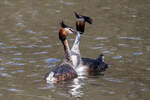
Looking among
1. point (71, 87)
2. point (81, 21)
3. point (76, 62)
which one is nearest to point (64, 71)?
point (71, 87)

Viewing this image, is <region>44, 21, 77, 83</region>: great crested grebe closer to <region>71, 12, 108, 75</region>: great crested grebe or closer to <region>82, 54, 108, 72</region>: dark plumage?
<region>71, 12, 108, 75</region>: great crested grebe

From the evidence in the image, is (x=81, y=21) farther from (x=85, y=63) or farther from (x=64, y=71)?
(x=64, y=71)

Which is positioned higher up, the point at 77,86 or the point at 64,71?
the point at 64,71

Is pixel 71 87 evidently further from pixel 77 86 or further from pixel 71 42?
pixel 71 42

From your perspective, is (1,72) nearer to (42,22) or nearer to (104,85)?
(104,85)

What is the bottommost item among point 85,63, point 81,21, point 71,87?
point 71,87

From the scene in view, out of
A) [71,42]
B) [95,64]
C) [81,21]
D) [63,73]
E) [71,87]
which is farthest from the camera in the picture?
[71,42]

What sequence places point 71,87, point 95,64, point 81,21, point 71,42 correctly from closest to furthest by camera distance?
1. point 71,87
2. point 95,64
3. point 81,21
4. point 71,42

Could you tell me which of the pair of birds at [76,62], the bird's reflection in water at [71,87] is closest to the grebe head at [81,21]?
the pair of birds at [76,62]

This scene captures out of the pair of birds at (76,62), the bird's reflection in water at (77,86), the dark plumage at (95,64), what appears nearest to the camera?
the bird's reflection in water at (77,86)

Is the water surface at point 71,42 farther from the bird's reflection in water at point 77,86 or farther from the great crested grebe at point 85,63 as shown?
the great crested grebe at point 85,63

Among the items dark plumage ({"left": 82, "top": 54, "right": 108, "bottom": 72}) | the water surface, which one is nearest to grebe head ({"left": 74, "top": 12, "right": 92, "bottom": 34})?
dark plumage ({"left": 82, "top": 54, "right": 108, "bottom": 72})

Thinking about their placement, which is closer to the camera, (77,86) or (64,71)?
(77,86)

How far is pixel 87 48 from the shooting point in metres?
14.9
